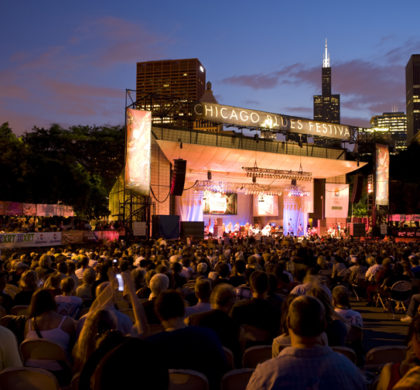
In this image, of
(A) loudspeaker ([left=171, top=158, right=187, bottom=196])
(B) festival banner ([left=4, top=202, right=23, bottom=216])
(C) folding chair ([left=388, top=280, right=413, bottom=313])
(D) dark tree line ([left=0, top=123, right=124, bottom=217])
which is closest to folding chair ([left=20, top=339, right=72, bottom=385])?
(C) folding chair ([left=388, top=280, right=413, bottom=313])

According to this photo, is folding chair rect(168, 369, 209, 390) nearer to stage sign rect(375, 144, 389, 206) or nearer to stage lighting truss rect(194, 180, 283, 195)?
stage lighting truss rect(194, 180, 283, 195)

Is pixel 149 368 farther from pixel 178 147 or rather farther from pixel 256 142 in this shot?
pixel 256 142

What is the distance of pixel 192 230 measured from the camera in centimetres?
2816

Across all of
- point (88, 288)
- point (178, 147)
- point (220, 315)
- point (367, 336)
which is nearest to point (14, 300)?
point (88, 288)

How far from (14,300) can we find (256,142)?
2747cm

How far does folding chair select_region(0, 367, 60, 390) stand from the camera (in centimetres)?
272

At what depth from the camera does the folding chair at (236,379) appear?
2836 millimetres

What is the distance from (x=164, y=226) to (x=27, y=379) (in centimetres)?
2342

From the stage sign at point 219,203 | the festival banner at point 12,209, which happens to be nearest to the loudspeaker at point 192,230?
the stage sign at point 219,203

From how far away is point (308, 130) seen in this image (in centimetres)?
3259

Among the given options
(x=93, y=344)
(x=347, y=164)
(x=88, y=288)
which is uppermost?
(x=347, y=164)

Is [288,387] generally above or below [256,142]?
below

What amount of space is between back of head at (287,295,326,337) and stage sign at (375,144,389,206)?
31568mm

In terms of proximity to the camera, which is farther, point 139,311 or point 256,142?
point 256,142
